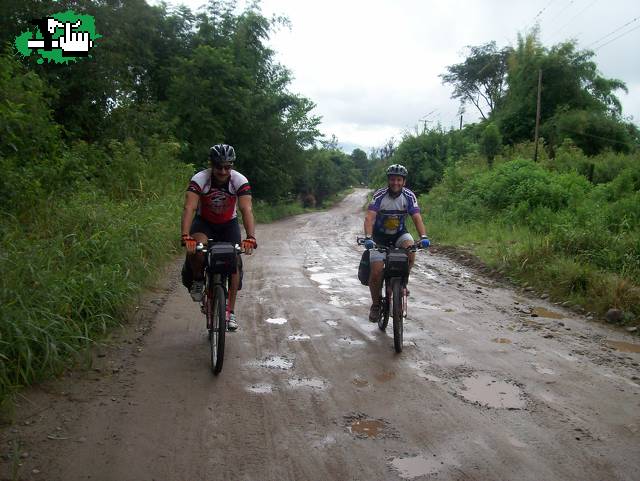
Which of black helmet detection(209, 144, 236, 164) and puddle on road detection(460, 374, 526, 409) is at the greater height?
black helmet detection(209, 144, 236, 164)

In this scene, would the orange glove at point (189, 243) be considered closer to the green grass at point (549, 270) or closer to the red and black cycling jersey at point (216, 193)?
the red and black cycling jersey at point (216, 193)

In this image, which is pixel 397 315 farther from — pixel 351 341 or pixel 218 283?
pixel 218 283

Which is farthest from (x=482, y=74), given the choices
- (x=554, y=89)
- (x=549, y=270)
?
(x=549, y=270)

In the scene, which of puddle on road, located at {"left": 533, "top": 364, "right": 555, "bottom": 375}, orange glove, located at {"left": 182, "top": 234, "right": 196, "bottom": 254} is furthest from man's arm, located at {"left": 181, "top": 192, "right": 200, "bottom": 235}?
puddle on road, located at {"left": 533, "top": 364, "right": 555, "bottom": 375}

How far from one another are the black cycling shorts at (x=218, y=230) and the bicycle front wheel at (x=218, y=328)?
2.03 feet

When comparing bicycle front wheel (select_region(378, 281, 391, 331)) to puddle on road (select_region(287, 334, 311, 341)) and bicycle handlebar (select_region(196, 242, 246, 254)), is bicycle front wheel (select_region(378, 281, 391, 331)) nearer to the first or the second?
puddle on road (select_region(287, 334, 311, 341))

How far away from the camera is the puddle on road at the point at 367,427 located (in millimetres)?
3721

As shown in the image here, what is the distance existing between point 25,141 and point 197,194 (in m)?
4.46

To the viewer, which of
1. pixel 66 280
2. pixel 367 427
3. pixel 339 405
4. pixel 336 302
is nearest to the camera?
pixel 367 427

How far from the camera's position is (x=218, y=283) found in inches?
199

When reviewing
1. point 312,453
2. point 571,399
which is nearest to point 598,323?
point 571,399

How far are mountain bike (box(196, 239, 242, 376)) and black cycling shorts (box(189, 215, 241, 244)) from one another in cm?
28

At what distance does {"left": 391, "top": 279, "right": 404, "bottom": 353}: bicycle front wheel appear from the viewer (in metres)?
5.47

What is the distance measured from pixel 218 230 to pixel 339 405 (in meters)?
2.20
